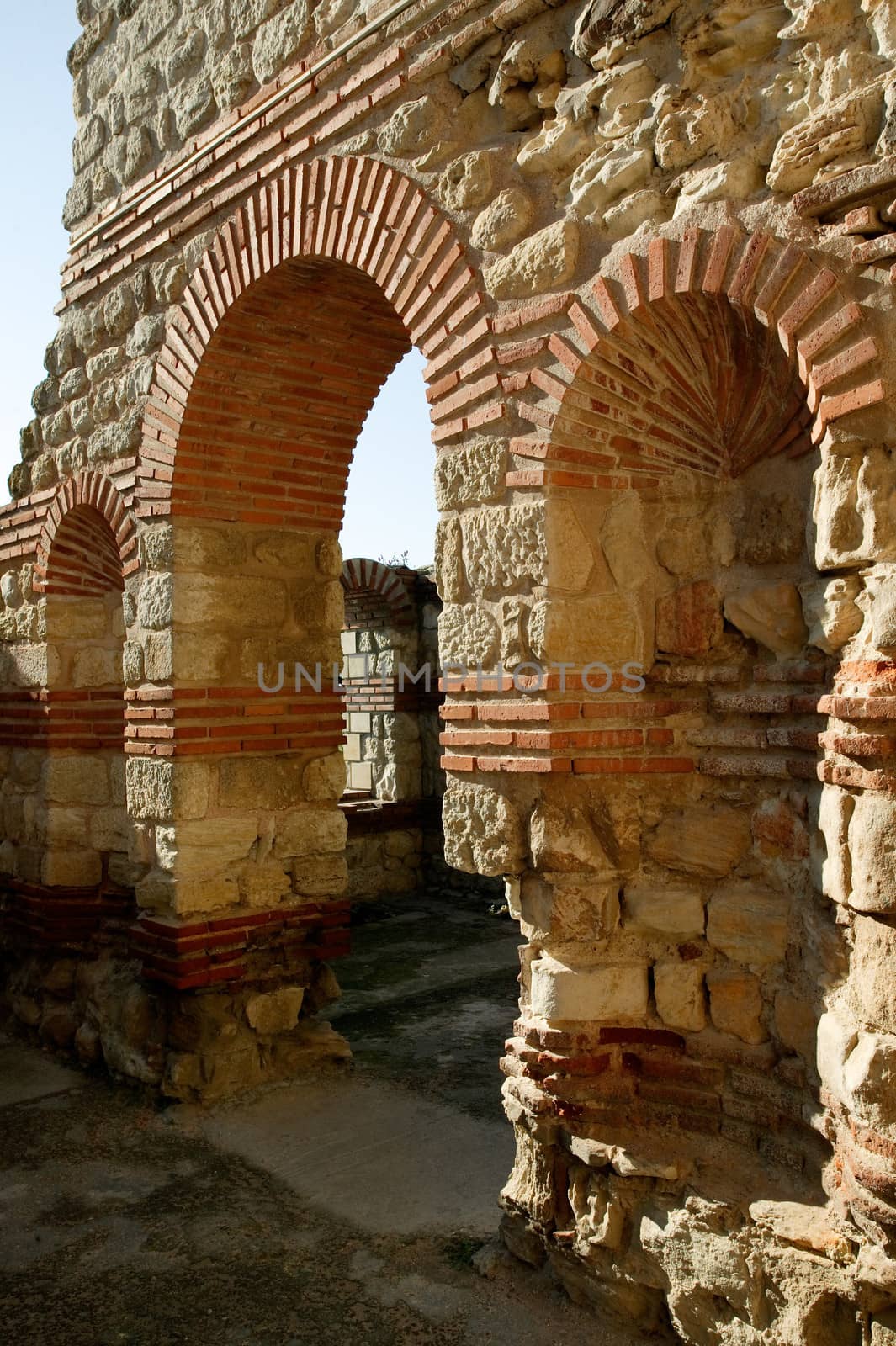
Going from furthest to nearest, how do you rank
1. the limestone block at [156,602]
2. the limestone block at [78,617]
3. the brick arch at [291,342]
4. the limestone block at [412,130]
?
1. the limestone block at [78,617]
2. the limestone block at [156,602]
3. the brick arch at [291,342]
4. the limestone block at [412,130]

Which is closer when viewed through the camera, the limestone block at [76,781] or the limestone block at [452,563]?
A: the limestone block at [452,563]

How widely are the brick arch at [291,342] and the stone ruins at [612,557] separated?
2 cm

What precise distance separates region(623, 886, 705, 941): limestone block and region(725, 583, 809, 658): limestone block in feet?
2.41

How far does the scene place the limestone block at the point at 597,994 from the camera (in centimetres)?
315

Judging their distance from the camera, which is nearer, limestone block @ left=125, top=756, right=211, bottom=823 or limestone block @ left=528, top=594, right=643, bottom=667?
limestone block @ left=528, top=594, right=643, bottom=667

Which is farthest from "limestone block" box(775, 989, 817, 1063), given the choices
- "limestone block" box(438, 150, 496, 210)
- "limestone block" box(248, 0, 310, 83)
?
"limestone block" box(248, 0, 310, 83)

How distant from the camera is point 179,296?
4.88 meters

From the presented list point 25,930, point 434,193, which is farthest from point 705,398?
point 25,930

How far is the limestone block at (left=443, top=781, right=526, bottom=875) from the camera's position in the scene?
10.6 ft

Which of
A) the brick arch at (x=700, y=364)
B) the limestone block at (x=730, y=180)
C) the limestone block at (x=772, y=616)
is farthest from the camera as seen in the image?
the limestone block at (x=772, y=616)

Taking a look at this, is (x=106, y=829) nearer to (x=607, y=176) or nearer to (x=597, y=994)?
(x=597, y=994)

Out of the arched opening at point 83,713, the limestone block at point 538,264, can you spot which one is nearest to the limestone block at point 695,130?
the limestone block at point 538,264

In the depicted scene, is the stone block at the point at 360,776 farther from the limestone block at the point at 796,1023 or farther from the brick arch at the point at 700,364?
the limestone block at the point at 796,1023

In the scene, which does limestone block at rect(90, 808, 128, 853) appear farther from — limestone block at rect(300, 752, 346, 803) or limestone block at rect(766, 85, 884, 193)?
limestone block at rect(766, 85, 884, 193)
